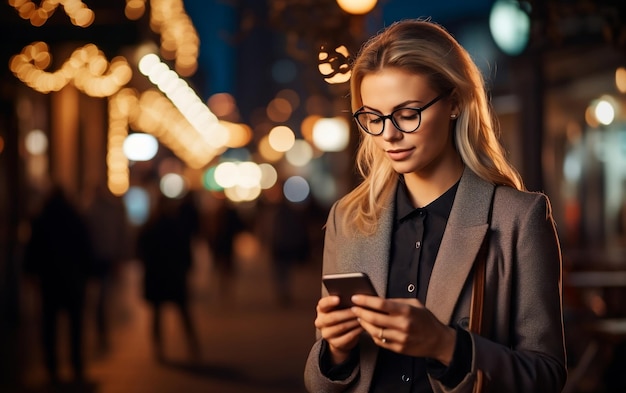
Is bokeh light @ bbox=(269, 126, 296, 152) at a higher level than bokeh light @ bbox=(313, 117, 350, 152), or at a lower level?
higher

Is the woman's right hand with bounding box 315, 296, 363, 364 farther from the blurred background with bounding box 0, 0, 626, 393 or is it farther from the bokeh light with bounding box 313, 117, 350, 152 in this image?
the bokeh light with bounding box 313, 117, 350, 152

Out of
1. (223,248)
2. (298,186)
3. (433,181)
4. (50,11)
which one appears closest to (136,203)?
(223,248)

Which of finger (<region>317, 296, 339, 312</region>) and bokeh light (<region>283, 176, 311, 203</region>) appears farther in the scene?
bokeh light (<region>283, 176, 311, 203</region>)

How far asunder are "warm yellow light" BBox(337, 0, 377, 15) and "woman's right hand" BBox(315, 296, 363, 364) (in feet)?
18.1

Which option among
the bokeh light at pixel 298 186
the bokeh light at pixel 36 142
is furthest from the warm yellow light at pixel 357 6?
the bokeh light at pixel 298 186

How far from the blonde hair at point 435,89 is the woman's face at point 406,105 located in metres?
0.03

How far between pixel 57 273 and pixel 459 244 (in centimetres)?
951

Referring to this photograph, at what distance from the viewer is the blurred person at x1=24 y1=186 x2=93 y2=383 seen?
1172 cm

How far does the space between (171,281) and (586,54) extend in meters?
12.7

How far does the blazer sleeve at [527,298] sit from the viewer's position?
285 cm

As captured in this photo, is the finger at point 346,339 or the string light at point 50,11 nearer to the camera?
the finger at point 346,339

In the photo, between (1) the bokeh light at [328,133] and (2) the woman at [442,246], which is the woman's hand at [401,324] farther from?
(1) the bokeh light at [328,133]

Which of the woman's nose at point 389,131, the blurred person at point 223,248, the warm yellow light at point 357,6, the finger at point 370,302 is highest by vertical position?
the warm yellow light at point 357,6

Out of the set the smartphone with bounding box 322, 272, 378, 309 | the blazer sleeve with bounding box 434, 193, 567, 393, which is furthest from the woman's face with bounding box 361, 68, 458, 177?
the smartphone with bounding box 322, 272, 378, 309
